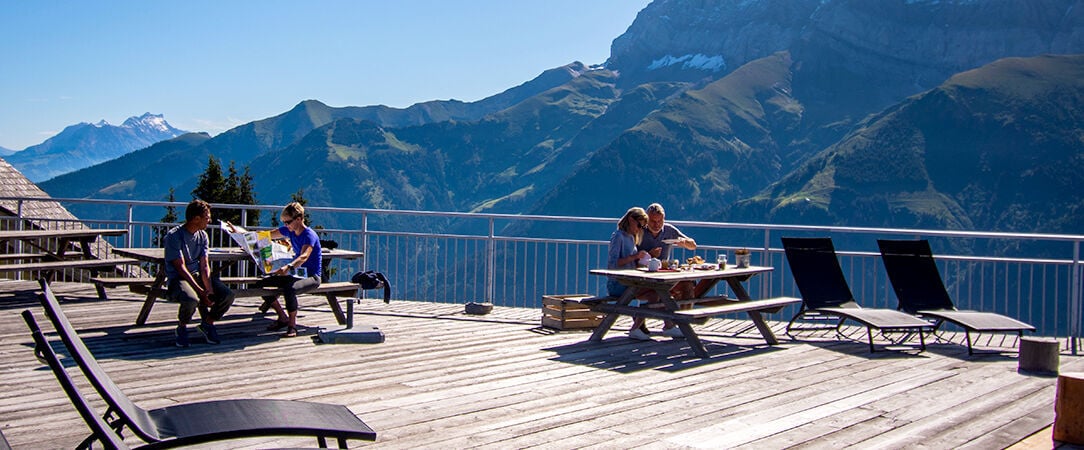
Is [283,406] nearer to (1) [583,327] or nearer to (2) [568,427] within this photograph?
(2) [568,427]

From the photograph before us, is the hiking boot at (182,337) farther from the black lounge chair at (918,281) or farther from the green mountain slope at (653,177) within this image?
the green mountain slope at (653,177)

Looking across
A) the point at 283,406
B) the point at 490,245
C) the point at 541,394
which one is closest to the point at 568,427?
the point at 541,394

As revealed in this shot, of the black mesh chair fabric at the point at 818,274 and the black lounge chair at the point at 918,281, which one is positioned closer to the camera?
the black lounge chair at the point at 918,281

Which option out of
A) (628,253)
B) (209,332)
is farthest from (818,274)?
(209,332)

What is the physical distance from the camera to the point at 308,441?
4.32 meters

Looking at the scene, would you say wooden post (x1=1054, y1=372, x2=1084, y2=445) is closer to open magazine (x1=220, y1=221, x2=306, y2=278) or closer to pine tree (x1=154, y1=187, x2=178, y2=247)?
open magazine (x1=220, y1=221, x2=306, y2=278)

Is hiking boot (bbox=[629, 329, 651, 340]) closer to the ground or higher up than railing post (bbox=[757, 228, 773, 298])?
closer to the ground

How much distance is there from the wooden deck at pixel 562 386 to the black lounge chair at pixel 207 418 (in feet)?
3.57

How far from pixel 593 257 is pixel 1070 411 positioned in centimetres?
9027

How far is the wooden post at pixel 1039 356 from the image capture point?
260 inches

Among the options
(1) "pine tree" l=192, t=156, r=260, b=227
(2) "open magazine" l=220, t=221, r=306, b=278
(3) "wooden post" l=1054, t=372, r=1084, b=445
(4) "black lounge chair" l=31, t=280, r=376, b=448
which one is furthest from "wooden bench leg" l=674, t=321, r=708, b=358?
(1) "pine tree" l=192, t=156, r=260, b=227

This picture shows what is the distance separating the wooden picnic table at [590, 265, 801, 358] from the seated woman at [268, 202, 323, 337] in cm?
235

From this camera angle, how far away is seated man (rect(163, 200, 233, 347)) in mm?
6840

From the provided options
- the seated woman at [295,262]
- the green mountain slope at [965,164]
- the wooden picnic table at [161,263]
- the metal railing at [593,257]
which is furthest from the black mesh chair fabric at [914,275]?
the green mountain slope at [965,164]
